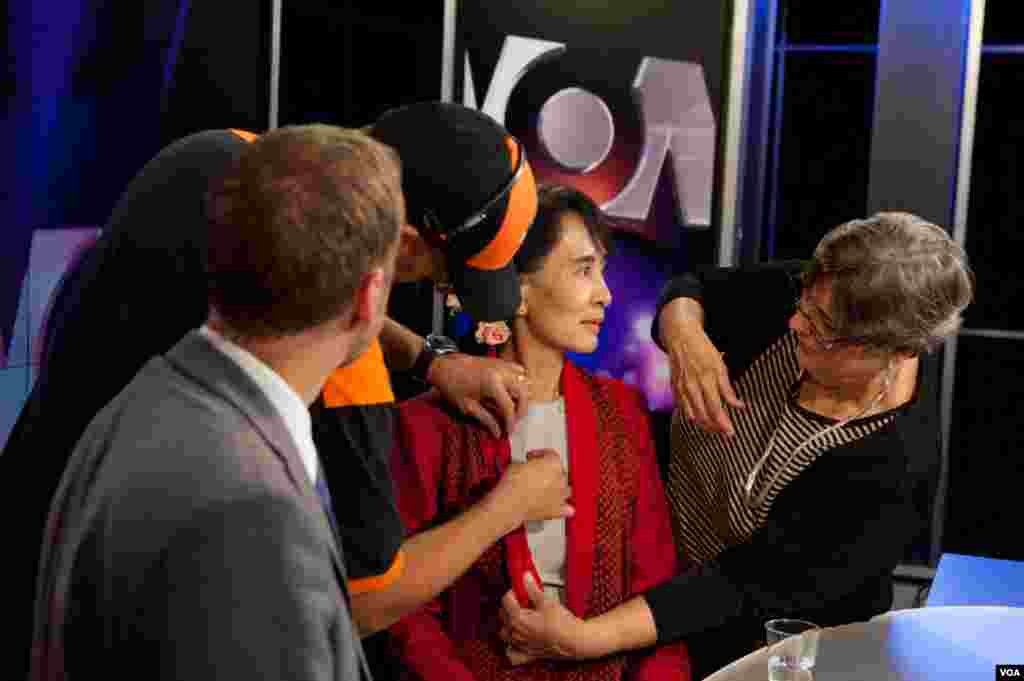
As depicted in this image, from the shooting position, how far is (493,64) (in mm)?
4336

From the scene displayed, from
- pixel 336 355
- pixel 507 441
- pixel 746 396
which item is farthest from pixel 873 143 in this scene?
pixel 336 355

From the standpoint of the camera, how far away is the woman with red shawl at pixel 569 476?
2225 mm

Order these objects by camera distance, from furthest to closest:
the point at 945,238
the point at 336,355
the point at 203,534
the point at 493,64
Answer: the point at 493,64 < the point at 945,238 < the point at 336,355 < the point at 203,534

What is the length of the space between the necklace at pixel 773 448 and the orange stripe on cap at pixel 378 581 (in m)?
0.95

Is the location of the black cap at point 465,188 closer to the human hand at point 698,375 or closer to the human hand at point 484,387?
the human hand at point 484,387

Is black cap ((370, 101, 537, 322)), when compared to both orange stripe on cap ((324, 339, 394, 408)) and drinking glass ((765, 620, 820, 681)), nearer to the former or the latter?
orange stripe on cap ((324, 339, 394, 408))

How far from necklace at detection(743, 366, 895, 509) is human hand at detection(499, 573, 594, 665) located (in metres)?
0.41

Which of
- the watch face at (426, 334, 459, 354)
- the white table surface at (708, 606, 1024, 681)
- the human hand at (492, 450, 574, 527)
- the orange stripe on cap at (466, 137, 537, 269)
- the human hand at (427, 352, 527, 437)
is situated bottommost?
the white table surface at (708, 606, 1024, 681)

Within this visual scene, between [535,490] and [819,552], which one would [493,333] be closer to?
[535,490]

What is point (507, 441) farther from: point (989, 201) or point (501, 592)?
point (989, 201)

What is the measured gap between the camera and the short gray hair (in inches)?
81.9

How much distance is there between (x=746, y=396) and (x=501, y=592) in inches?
24.1

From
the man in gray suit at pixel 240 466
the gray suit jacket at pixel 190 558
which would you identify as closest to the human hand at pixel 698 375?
the man in gray suit at pixel 240 466

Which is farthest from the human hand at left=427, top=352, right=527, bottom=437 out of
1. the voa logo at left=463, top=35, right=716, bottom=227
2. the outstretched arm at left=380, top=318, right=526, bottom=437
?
the voa logo at left=463, top=35, right=716, bottom=227
